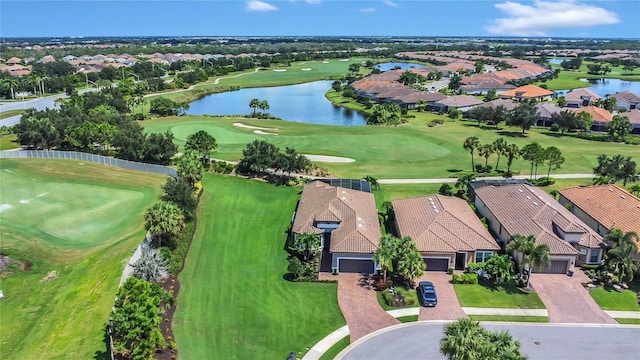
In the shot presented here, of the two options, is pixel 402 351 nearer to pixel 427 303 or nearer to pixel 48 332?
pixel 427 303

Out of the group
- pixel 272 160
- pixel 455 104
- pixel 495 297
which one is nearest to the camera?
pixel 495 297

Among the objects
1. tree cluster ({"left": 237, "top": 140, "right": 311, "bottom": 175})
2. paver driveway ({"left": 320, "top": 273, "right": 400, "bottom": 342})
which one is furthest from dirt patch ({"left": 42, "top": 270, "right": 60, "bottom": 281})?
tree cluster ({"left": 237, "top": 140, "right": 311, "bottom": 175})

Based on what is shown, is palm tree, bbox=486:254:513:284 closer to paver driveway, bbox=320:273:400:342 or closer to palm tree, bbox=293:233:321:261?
paver driveway, bbox=320:273:400:342

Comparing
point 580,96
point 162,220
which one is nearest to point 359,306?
point 162,220

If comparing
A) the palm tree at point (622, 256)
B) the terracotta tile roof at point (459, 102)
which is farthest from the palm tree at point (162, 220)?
the terracotta tile roof at point (459, 102)

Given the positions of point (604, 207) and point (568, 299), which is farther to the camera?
point (604, 207)

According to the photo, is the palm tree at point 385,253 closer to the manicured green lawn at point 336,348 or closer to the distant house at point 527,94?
the manicured green lawn at point 336,348

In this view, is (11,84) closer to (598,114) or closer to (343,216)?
(343,216)
